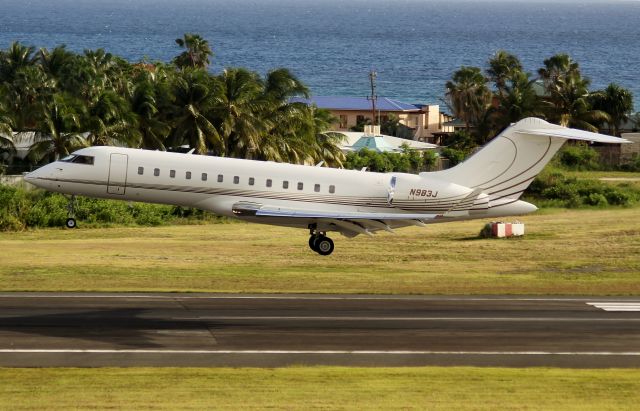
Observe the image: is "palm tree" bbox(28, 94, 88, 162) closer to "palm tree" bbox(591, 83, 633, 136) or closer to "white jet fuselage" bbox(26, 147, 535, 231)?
"white jet fuselage" bbox(26, 147, 535, 231)

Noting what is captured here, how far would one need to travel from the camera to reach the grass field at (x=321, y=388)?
3119cm

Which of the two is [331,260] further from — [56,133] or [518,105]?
[518,105]

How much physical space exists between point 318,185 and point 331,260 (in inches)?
593

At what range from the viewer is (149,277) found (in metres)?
52.4

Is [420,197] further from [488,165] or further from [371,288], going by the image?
[371,288]

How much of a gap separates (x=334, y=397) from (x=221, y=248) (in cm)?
3241

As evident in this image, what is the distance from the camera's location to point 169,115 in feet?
284

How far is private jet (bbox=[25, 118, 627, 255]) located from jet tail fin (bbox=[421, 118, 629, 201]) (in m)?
0.04

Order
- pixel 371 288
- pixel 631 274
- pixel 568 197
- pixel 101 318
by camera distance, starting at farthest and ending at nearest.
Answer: pixel 568 197 < pixel 631 274 < pixel 371 288 < pixel 101 318

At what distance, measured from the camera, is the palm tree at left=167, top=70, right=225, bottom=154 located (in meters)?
83.6

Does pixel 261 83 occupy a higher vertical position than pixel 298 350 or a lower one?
higher

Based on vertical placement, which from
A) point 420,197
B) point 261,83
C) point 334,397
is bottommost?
point 334,397

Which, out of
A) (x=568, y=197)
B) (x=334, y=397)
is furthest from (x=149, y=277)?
(x=568, y=197)

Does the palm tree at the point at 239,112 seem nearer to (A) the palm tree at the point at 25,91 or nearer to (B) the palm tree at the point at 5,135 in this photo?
(A) the palm tree at the point at 25,91
